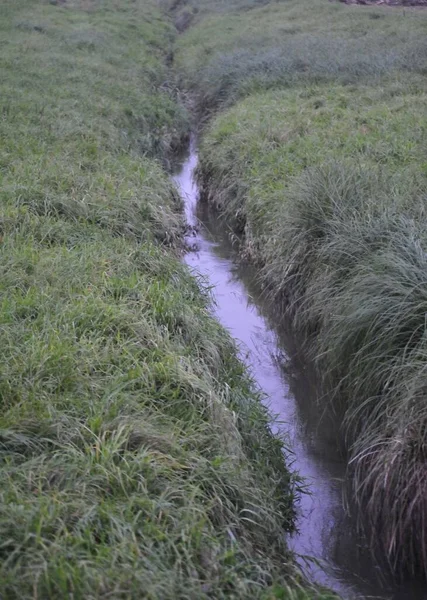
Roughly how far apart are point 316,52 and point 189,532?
14911mm

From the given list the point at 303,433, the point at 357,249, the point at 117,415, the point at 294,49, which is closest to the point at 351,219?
the point at 357,249

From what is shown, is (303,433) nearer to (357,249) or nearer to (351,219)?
(357,249)

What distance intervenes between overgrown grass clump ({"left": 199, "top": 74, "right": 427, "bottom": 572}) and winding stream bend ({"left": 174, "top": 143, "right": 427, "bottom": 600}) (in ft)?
0.59

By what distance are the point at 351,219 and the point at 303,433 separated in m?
2.10

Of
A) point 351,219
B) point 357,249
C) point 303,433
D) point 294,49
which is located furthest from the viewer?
point 294,49

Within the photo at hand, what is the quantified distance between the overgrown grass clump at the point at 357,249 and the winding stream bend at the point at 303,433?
0.18m

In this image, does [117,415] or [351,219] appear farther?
[351,219]

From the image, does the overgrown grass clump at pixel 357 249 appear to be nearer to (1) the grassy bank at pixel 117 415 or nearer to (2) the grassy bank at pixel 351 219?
(2) the grassy bank at pixel 351 219

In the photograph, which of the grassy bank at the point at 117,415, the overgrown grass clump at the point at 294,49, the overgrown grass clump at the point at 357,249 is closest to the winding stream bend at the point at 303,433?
the overgrown grass clump at the point at 357,249

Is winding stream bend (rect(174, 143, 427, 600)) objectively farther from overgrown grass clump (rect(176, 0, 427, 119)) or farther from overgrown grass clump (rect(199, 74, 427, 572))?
overgrown grass clump (rect(176, 0, 427, 119))

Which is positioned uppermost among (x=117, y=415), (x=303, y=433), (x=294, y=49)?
(x=117, y=415)

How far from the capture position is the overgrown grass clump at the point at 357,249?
181 inches

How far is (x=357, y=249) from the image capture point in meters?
6.60

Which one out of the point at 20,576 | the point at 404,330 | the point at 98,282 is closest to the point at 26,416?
the point at 20,576
